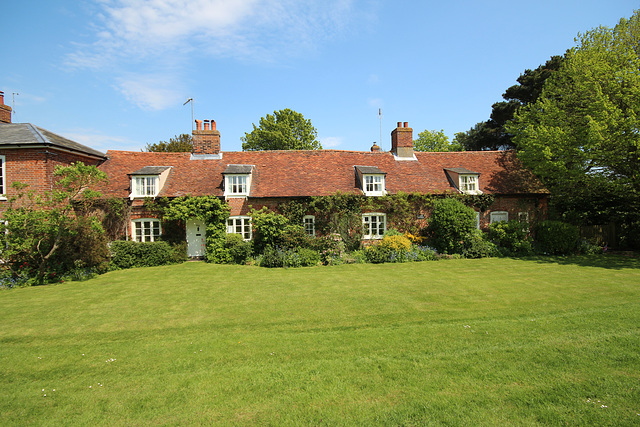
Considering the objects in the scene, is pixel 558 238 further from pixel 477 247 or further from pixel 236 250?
pixel 236 250

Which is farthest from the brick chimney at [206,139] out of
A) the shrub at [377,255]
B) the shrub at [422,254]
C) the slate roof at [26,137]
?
the shrub at [422,254]

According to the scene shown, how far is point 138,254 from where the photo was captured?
52.2 ft

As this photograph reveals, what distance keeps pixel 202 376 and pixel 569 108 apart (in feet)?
72.5

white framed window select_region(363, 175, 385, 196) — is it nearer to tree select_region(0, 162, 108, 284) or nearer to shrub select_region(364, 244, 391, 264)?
shrub select_region(364, 244, 391, 264)

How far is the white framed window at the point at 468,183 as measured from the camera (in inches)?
764

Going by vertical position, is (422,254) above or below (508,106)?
below

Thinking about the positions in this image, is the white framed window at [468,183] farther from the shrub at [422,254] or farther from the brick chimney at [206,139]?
the brick chimney at [206,139]

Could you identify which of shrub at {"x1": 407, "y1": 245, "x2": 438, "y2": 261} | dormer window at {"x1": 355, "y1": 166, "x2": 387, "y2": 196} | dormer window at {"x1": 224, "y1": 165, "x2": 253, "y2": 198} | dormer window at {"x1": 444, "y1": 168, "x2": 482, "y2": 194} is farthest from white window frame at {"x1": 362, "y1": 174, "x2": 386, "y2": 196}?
dormer window at {"x1": 224, "y1": 165, "x2": 253, "y2": 198}

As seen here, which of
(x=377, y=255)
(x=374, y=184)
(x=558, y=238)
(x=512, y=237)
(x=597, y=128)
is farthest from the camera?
(x=374, y=184)

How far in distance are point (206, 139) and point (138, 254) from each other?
827cm

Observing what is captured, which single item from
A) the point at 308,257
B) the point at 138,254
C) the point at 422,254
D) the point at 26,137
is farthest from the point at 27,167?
the point at 422,254

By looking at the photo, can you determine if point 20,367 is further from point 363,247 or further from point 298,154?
point 298,154

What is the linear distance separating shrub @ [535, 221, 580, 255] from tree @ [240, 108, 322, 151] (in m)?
32.2

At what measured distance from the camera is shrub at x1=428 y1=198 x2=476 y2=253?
660 inches
